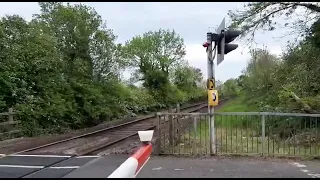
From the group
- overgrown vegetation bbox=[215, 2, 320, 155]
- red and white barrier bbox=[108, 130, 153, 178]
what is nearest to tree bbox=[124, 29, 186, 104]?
overgrown vegetation bbox=[215, 2, 320, 155]

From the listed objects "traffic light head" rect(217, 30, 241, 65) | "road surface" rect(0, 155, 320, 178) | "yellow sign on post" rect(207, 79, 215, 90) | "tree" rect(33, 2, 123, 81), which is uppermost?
"tree" rect(33, 2, 123, 81)

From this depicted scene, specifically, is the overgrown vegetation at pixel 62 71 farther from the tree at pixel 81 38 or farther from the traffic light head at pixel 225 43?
the traffic light head at pixel 225 43

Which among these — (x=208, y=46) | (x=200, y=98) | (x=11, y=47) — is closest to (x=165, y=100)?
(x=200, y=98)

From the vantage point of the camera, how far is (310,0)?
12109 mm

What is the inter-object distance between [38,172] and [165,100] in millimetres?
42953

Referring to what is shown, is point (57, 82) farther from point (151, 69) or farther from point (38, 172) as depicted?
point (151, 69)

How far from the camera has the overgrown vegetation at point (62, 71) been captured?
61.1 feet

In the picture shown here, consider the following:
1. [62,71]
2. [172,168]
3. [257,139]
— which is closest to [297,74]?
[257,139]

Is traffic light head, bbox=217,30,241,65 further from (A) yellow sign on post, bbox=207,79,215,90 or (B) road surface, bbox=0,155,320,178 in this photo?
(B) road surface, bbox=0,155,320,178

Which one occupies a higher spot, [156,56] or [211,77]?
[156,56]

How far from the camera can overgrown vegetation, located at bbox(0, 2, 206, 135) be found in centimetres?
1861

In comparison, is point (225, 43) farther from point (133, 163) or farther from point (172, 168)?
point (133, 163)

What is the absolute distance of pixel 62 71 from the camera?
76.9ft

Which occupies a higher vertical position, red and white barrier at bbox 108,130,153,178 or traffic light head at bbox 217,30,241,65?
traffic light head at bbox 217,30,241,65
